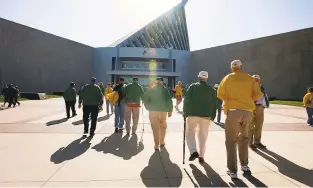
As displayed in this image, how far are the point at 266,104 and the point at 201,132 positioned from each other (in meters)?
2.28

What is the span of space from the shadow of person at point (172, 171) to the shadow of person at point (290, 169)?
1.62 meters

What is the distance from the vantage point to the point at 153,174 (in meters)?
3.87

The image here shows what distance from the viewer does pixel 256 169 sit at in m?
4.19

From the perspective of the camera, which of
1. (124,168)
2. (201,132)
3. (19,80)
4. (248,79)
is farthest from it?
(19,80)

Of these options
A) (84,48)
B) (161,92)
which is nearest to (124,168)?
(161,92)

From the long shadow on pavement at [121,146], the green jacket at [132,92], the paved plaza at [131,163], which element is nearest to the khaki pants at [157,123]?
the paved plaza at [131,163]

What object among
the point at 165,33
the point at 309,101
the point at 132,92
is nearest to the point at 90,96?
the point at 132,92

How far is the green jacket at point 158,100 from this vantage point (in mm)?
5609

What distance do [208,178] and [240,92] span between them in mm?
1333

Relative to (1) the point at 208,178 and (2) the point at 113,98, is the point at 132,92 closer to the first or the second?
(2) the point at 113,98

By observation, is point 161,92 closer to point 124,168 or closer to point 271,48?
point 124,168

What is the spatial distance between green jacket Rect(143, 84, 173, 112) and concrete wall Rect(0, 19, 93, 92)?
28.7 m

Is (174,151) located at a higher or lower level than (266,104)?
lower

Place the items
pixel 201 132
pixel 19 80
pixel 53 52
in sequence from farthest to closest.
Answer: pixel 53 52
pixel 19 80
pixel 201 132
